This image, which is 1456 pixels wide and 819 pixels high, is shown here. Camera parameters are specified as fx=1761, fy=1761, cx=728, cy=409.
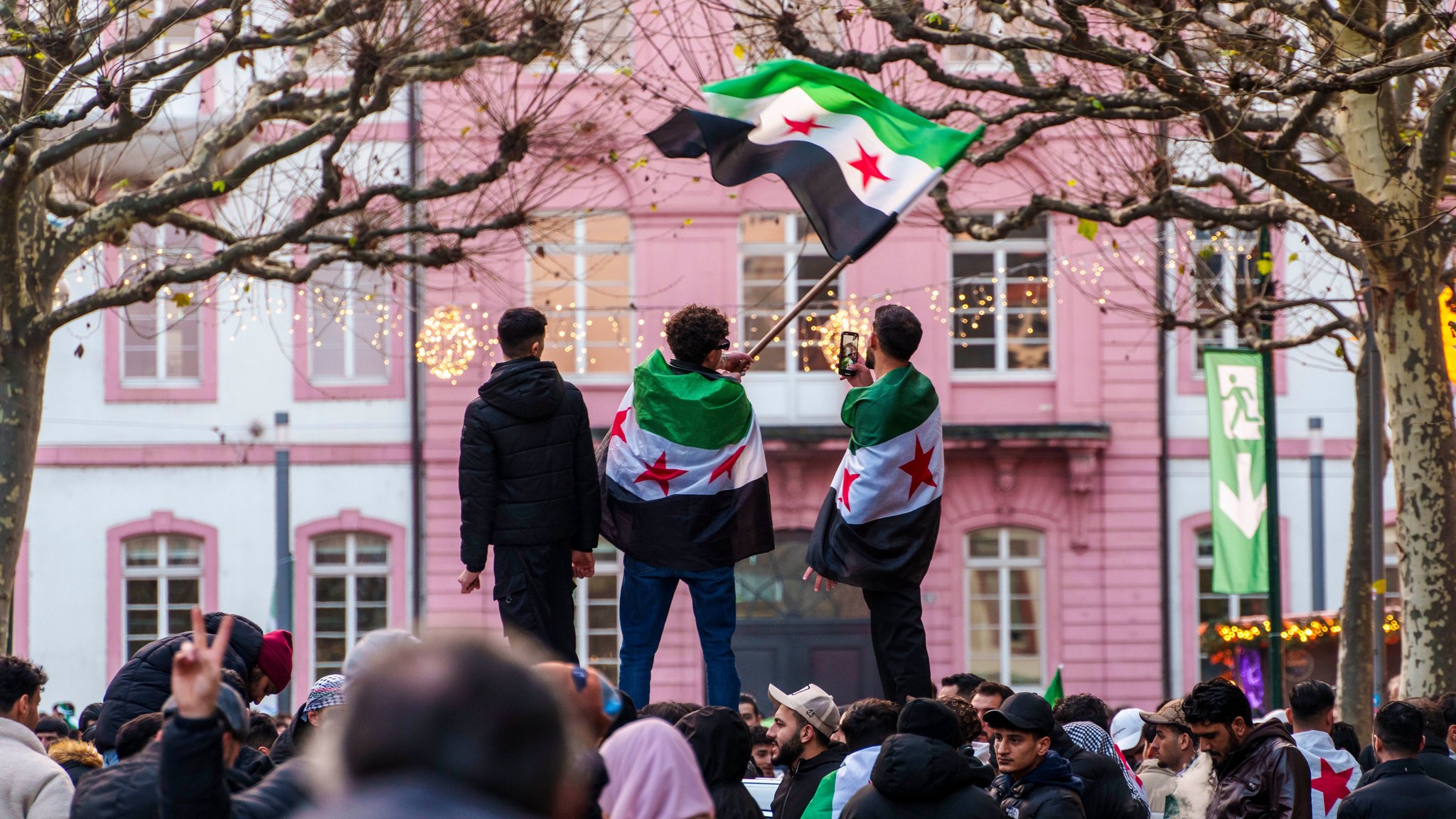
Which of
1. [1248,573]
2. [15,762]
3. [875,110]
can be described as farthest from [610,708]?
[1248,573]

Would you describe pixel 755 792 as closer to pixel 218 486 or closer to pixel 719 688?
pixel 719 688

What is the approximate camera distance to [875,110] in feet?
28.9

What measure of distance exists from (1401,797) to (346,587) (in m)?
18.6

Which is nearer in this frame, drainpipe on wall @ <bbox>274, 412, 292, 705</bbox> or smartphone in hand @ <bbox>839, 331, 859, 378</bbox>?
smartphone in hand @ <bbox>839, 331, 859, 378</bbox>

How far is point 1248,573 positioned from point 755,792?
33.2 ft

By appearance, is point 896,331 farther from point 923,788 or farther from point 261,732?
point 261,732

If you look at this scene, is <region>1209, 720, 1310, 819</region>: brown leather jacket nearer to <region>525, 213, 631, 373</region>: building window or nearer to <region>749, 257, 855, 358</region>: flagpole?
<region>749, 257, 855, 358</region>: flagpole

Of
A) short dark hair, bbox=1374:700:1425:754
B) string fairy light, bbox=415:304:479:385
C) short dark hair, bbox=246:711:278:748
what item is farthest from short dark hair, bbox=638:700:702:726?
string fairy light, bbox=415:304:479:385

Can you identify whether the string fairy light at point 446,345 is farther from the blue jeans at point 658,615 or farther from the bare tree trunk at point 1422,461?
the blue jeans at point 658,615

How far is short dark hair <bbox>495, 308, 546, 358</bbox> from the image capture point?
7441 millimetres

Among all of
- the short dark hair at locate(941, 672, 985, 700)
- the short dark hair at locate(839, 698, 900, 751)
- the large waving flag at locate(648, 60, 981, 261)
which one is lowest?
the short dark hair at locate(941, 672, 985, 700)

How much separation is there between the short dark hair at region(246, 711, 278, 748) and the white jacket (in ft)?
5.66

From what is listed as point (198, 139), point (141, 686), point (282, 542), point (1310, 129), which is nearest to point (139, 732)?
point (141, 686)

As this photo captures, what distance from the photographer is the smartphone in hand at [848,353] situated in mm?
7547
